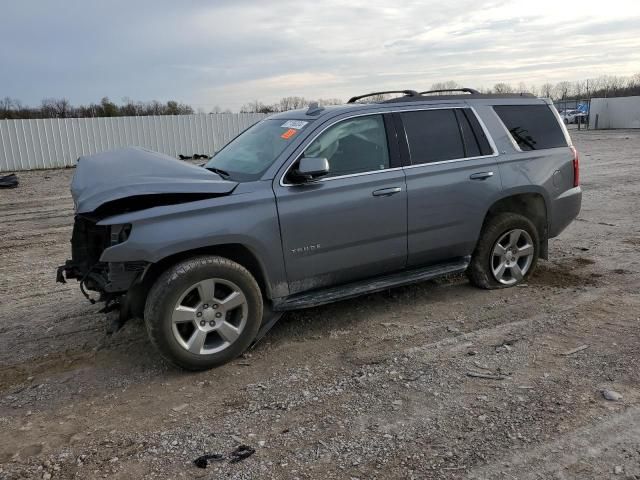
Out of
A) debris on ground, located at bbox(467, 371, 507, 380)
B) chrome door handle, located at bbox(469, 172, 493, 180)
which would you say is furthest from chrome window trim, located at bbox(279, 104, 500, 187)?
debris on ground, located at bbox(467, 371, 507, 380)

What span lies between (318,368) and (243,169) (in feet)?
5.90

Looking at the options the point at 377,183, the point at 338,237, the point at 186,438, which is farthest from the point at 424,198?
the point at 186,438

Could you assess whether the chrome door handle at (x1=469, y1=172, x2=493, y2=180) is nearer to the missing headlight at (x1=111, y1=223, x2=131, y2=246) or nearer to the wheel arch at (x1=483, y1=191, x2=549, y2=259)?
the wheel arch at (x1=483, y1=191, x2=549, y2=259)

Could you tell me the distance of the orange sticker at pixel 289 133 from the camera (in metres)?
4.66

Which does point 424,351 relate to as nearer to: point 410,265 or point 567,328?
point 410,265

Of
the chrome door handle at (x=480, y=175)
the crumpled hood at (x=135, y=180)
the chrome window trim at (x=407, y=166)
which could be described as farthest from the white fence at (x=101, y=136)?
the crumpled hood at (x=135, y=180)

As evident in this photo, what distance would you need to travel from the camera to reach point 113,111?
40.2 m

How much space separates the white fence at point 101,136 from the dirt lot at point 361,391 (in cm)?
1936

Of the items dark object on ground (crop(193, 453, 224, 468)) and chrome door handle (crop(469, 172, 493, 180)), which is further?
chrome door handle (crop(469, 172, 493, 180))

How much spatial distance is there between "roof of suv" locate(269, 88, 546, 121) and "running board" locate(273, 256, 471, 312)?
1.50 m

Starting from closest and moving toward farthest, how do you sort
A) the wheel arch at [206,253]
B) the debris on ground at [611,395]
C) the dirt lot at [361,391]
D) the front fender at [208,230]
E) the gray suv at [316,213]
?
the dirt lot at [361,391] → the debris on ground at [611,395] → the front fender at [208,230] → the gray suv at [316,213] → the wheel arch at [206,253]

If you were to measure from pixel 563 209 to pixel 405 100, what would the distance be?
7.09 ft

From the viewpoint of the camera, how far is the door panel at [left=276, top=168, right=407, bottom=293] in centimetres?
435

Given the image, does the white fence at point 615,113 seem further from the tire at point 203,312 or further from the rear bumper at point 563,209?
the tire at point 203,312
